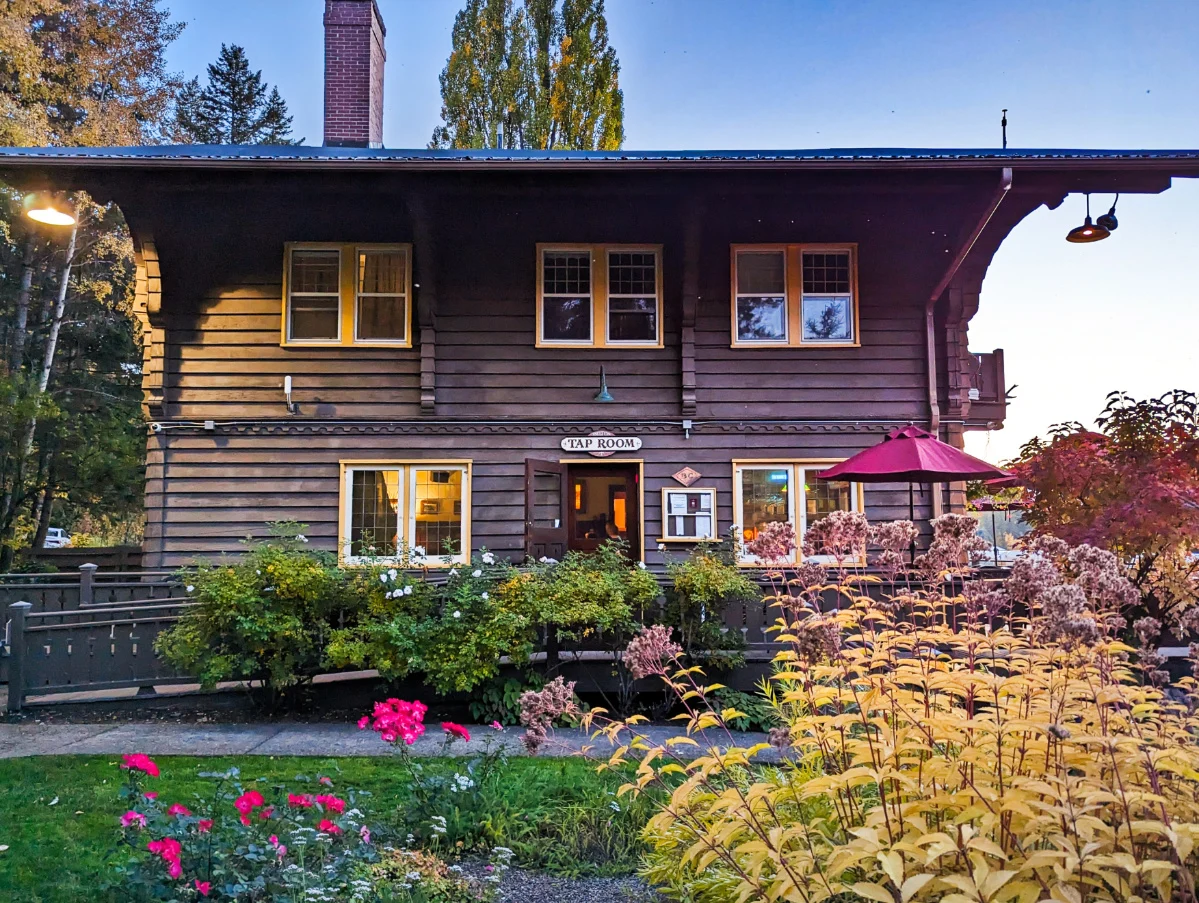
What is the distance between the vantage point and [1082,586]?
106 inches

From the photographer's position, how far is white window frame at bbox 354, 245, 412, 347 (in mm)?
11906

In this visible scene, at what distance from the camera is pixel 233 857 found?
11.0 feet

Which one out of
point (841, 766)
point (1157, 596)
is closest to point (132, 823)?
point (841, 766)

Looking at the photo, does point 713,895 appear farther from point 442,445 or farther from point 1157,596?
point 442,445

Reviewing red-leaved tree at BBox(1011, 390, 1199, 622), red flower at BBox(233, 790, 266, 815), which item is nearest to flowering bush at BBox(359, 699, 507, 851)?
red flower at BBox(233, 790, 266, 815)

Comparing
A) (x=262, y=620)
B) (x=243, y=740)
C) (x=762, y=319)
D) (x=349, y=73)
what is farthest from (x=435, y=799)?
(x=349, y=73)

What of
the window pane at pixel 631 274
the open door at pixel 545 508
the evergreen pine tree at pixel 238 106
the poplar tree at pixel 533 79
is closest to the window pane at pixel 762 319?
the window pane at pixel 631 274

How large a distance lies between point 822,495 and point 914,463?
347 cm

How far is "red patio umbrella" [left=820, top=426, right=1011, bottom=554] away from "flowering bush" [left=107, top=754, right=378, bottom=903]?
6542 mm

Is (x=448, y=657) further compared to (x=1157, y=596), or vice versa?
(x=448, y=657)

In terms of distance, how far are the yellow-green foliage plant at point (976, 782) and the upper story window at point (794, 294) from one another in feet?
30.1

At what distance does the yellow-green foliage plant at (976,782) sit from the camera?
212 cm

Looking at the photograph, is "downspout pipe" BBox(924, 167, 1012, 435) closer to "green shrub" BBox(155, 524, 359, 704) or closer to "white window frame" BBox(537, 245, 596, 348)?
"white window frame" BBox(537, 245, 596, 348)

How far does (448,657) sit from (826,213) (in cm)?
832
